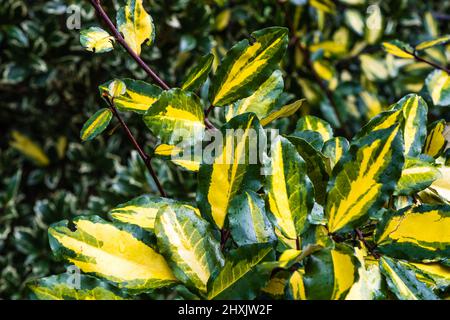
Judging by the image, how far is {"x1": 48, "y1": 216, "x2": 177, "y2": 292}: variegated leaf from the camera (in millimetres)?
462

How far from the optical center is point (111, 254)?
0.47 metres

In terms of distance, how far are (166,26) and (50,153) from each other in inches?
23.1

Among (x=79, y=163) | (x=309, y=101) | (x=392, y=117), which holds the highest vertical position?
(x=392, y=117)

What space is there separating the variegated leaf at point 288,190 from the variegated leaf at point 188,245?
0.24 feet

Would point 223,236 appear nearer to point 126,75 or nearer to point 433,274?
point 433,274

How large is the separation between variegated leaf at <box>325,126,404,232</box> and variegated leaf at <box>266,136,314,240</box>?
3 cm

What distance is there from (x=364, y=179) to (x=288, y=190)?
7 cm

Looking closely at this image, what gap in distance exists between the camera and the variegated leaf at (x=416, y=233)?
47 centimetres

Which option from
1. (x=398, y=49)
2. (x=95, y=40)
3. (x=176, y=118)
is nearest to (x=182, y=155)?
Answer: (x=176, y=118)

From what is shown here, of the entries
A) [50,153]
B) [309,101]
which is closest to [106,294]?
[309,101]

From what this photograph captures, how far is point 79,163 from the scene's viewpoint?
155 centimetres

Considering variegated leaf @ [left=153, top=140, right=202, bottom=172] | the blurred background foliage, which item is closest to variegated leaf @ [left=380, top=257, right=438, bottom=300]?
variegated leaf @ [left=153, top=140, right=202, bottom=172]

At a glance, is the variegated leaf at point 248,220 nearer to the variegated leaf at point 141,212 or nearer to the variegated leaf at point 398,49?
the variegated leaf at point 141,212
